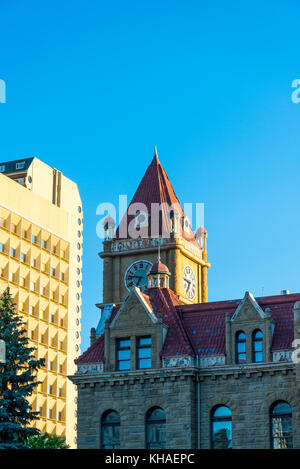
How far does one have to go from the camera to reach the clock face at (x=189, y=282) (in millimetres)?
80188

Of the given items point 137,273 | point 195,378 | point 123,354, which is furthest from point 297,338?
point 137,273

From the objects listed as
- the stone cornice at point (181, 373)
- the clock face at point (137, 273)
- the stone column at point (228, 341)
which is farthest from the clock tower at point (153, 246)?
the stone column at point (228, 341)

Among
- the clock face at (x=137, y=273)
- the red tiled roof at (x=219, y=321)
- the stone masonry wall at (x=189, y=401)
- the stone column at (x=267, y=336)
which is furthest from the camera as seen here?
the clock face at (x=137, y=273)

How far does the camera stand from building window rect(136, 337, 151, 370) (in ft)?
170

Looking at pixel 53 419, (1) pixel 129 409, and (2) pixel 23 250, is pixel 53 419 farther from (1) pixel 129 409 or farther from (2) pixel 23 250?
(1) pixel 129 409

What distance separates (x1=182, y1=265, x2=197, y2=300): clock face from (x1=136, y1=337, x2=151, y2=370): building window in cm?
2770

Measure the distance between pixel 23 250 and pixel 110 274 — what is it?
25494 mm

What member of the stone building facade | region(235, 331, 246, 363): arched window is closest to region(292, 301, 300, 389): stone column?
the stone building facade

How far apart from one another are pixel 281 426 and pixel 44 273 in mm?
59461

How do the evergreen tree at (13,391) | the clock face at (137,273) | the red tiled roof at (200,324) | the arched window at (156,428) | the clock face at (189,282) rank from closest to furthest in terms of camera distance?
the evergreen tree at (13,391) < the arched window at (156,428) < the red tiled roof at (200,324) < the clock face at (137,273) < the clock face at (189,282)

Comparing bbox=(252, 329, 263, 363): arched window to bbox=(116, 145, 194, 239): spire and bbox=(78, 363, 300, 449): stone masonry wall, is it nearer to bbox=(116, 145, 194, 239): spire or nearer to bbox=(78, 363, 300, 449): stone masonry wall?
bbox=(78, 363, 300, 449): stone masonry wall

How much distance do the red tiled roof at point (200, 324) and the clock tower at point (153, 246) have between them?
19.4 meters

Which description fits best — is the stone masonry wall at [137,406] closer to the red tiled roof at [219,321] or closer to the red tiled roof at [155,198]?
the red tiled roof at [219,321]
